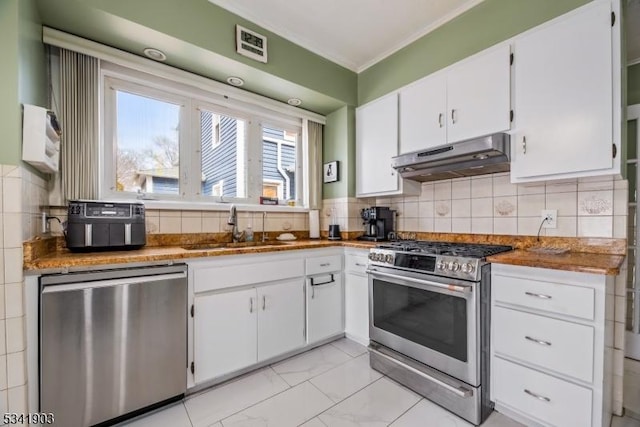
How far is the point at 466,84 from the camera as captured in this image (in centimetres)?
205

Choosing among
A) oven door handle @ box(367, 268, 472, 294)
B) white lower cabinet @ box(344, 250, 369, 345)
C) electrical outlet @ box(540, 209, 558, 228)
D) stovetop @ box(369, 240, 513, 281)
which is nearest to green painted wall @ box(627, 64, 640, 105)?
electrical outlet @ box(540, 209, 558, 228)

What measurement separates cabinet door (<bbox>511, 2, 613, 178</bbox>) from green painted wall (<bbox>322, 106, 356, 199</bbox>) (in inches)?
57.9

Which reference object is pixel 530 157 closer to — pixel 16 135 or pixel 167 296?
pixel 167 296

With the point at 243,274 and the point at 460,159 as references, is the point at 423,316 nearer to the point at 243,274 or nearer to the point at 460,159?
the point at 460,159

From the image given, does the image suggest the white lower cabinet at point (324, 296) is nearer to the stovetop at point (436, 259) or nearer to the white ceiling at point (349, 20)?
the stovetop at point (436, 259)

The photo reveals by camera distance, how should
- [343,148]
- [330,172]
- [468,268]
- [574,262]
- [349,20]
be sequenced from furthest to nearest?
[330,172] < [343,148] < [349,20] < [468,268] < [574,262]

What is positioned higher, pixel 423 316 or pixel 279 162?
pixel 279 162

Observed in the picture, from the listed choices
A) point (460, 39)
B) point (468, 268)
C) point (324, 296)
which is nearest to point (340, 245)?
point (324, 296)

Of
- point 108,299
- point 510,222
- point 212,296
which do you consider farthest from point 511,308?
point 108,299

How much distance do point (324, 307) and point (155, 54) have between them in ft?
7.89

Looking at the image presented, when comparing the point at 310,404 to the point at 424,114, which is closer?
the point at 310,404

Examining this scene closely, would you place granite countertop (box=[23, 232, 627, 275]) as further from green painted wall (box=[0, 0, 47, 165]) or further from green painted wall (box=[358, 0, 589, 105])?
green painted wall (box=[358, 0, 589, 105])

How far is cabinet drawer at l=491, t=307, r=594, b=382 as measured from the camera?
1293 millimetres

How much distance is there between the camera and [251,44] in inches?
84.7
